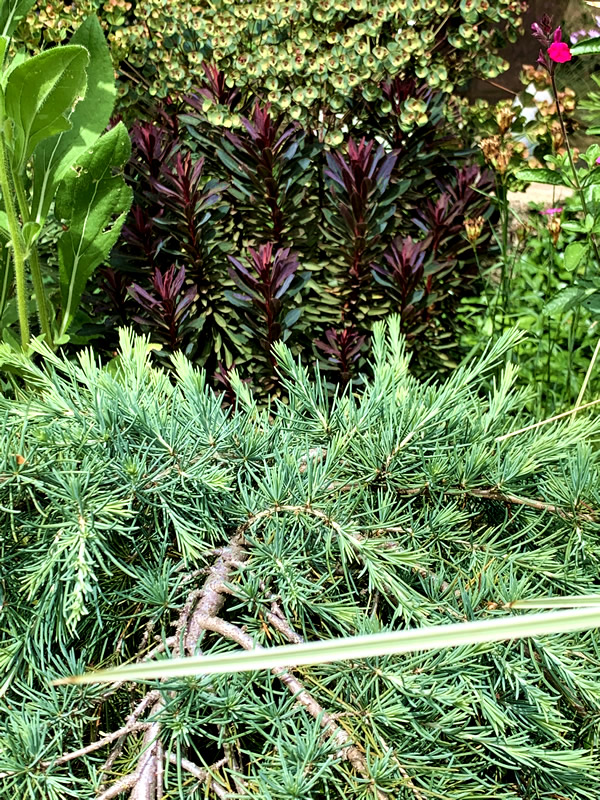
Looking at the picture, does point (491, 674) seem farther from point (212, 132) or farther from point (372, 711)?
point (212, 132)

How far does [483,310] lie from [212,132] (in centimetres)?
138

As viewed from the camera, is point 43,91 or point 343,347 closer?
point 43,91

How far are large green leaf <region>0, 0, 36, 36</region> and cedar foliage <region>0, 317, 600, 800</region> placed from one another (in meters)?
1.16

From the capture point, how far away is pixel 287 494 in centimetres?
99

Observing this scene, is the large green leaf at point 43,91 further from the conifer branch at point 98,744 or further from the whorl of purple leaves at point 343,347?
the conifer branch at point 98,744

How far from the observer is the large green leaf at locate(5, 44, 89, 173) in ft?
4.96

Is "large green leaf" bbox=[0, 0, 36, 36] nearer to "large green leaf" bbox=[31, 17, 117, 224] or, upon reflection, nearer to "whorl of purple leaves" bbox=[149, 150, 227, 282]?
"large green leaf" bbox=[31, 17, 117, 224]

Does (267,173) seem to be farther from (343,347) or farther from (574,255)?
(574,255)

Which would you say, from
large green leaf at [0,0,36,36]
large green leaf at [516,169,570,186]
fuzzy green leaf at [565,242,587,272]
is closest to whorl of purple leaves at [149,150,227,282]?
large green leaf at [0,0,36,36]

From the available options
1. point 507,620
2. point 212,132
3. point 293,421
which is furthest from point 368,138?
point 507,620

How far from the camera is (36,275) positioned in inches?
80.6

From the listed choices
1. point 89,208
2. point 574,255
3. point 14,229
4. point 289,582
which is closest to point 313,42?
point 89,208

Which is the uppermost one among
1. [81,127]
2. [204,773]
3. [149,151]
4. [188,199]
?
[81,127]

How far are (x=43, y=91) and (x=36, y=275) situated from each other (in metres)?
0.58
